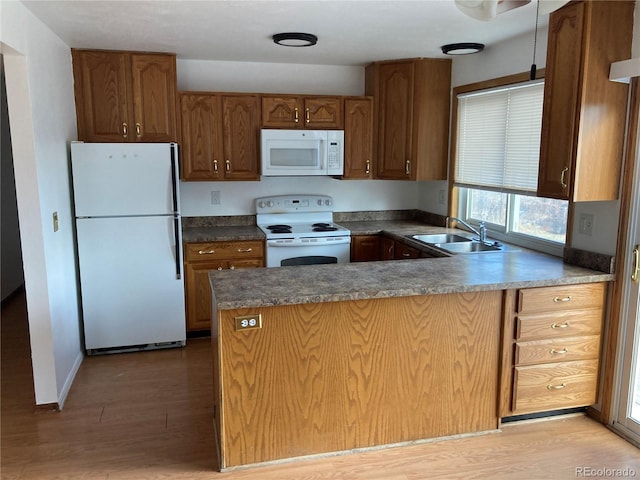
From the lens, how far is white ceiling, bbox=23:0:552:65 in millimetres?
2713

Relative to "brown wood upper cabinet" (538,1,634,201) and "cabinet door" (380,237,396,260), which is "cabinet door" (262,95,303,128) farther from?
"brown wood upper cabinet" (538,1,634,201)

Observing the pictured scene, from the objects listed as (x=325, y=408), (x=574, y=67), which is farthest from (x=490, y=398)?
(x=574, y=67)

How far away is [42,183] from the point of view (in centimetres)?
294

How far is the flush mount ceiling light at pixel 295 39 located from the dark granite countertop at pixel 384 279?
1.57 meters

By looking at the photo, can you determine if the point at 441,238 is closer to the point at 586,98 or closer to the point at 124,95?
the point at 586,98

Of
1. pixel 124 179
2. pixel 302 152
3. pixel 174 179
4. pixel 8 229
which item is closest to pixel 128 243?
pixel 124 179

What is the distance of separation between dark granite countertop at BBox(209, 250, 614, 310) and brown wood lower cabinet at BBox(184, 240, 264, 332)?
1364 mm

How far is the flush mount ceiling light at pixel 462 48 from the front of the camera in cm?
363

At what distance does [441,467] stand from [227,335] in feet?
4.10

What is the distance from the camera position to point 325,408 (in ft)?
8.28

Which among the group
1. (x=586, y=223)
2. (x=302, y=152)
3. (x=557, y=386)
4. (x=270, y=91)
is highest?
(x=270, y=91)

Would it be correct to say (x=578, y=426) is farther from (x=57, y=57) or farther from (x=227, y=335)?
(x=57, y=57)

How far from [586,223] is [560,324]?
0.64 metres

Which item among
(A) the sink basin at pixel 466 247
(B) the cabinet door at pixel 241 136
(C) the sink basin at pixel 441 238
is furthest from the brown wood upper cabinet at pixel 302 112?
(A) the sink basin at pixel 466 247
